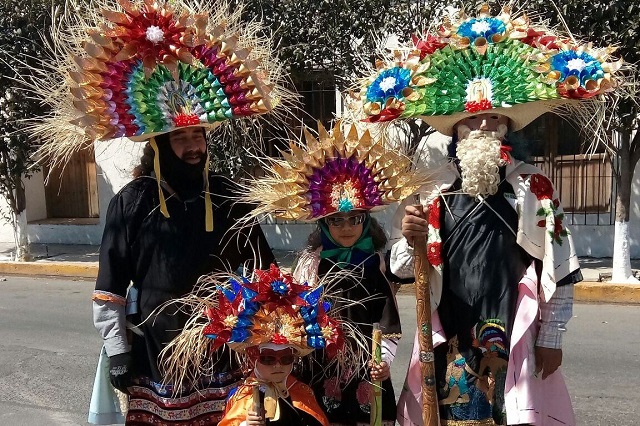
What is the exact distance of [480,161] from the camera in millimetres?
2523

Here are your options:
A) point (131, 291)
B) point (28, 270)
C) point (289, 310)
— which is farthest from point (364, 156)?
point (28, 270)

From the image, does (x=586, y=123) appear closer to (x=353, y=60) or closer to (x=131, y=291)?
(x=131, y=291)

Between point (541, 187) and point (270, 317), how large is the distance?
3.70ft

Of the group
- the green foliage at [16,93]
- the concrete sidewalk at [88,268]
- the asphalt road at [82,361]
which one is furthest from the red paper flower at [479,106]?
the green foliage at [16,93]

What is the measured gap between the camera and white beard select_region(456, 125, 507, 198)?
2529 millimetres

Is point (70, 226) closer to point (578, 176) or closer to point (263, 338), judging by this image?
point (578, 176)

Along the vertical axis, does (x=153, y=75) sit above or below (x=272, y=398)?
above

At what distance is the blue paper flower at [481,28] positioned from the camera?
2664 millimetres

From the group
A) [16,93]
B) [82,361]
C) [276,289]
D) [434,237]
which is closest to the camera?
[276,289]

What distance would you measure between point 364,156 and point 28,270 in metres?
9.58

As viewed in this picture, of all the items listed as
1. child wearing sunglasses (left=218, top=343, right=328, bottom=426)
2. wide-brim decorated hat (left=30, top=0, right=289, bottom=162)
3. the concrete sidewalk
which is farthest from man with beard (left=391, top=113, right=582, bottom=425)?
the concrete sidewalk

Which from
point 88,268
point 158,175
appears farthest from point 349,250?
point 88,268

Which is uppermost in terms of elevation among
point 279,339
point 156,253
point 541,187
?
point 541,187

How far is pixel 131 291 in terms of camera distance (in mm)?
2852
